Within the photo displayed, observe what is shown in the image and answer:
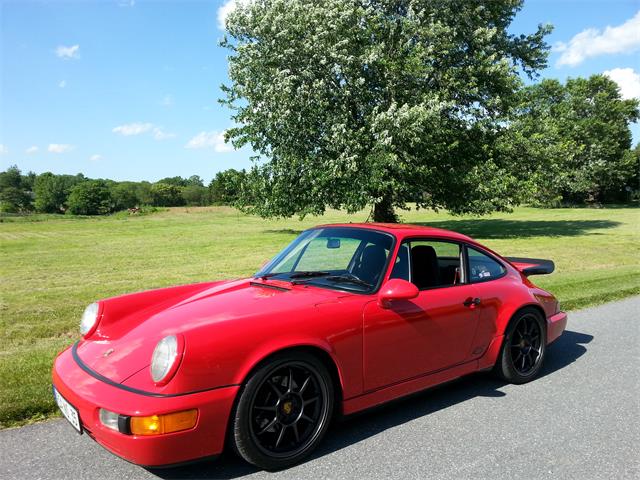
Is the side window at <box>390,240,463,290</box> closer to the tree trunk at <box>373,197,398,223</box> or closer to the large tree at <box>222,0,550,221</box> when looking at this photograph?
the large tree at <box>222,0,550,221</box>

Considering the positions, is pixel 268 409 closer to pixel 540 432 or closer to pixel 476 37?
pixel 540 432

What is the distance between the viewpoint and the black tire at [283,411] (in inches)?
115

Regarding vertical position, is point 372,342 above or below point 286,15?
below

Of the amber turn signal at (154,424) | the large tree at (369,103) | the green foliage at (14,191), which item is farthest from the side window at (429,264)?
the green foliage at (14,191)

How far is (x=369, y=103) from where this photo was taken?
20953 millimetres

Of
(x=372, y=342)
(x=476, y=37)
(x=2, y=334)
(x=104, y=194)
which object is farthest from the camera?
(x=104, y=194)

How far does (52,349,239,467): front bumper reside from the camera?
8.77 feet

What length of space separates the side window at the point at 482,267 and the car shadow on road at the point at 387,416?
0.94 meters

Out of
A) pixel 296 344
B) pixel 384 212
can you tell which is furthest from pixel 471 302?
pixel 384 212

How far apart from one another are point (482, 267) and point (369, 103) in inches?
683

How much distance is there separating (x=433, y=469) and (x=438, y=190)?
20.9 meters

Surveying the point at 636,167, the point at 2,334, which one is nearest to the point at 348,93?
the point at 2,334

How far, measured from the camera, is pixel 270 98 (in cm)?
2044

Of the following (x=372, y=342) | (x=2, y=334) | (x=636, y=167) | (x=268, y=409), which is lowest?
(x=2, y=334)
